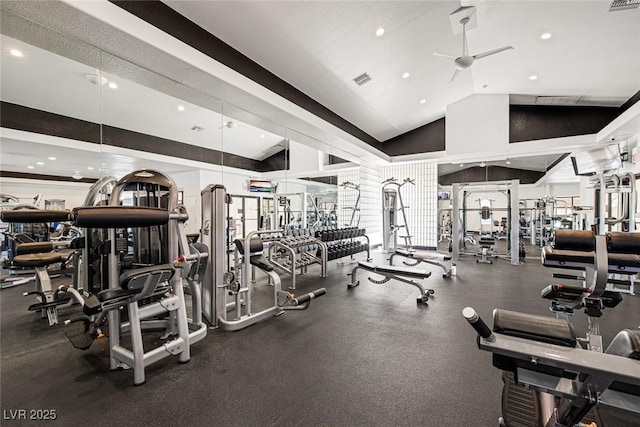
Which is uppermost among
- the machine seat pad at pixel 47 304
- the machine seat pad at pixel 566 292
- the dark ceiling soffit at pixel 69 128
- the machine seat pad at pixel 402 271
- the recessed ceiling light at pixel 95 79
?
the recessed ceiling light at pixel 95 79

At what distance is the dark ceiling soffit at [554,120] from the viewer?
589cm

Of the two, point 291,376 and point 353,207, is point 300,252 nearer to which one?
point 353,207

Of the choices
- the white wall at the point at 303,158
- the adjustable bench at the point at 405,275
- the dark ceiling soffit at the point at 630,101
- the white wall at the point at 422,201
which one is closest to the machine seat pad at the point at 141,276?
the adjustable bench at the point at 405,275

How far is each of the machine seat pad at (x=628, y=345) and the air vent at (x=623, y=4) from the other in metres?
4.47

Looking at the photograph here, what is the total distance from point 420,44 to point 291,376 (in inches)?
204

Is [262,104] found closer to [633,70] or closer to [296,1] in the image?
[296,1]

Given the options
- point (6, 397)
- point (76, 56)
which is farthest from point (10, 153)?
point (6, 397)

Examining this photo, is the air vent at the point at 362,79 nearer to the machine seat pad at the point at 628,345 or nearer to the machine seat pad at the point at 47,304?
the machine seat pad at the point at 628,345

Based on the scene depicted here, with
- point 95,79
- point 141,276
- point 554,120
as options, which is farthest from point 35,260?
point 554,120

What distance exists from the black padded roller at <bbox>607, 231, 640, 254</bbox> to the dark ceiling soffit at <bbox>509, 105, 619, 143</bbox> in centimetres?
582

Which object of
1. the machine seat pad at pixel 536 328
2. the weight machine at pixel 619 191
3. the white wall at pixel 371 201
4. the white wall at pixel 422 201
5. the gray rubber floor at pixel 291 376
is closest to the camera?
the machine seat pad at pixel 536 328

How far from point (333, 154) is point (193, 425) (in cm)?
668

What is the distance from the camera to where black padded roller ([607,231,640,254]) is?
73.8 inches

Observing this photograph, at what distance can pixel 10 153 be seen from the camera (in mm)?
3297
